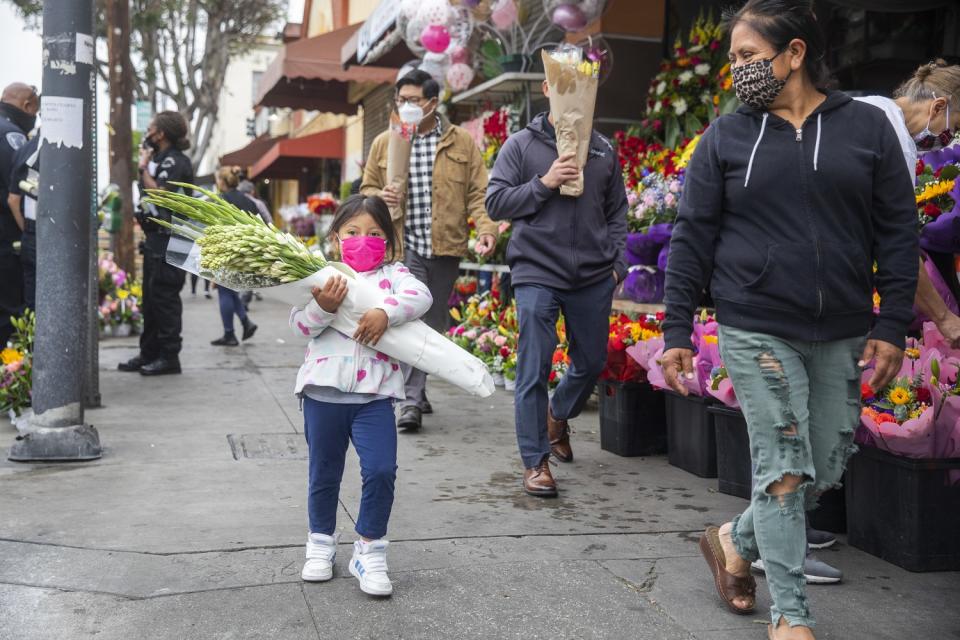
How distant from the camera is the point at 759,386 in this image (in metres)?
2.97

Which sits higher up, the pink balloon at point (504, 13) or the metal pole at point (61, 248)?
the pink balloon at point (504, 13)

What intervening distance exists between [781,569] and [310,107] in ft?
50.7

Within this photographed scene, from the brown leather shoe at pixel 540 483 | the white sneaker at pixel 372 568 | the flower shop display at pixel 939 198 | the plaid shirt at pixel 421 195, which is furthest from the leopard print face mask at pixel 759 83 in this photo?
the plaid shirt at pixel 421 195

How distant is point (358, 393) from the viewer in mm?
3449

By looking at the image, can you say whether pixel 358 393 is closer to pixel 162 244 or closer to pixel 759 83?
pixel 759 83

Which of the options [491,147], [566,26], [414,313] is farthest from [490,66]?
[414,313]

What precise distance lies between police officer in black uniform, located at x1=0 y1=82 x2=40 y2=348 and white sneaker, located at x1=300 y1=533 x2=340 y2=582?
452 cm

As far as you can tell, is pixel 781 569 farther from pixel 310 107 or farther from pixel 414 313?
pixel 310 107

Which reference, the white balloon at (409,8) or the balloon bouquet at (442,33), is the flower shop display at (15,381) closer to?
the balloon bouquet at (442,33)

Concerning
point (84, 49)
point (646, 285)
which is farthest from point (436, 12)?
point (84, 49)

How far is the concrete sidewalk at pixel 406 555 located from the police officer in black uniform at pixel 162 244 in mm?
2168

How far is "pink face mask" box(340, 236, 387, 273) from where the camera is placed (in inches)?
140

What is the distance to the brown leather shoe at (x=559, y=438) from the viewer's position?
5.33 metres

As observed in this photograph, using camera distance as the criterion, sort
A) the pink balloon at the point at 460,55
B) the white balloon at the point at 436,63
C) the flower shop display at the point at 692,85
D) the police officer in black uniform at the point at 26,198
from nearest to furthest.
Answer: the police officer in black uniform at the point at 26,198 < the flower shop display at the point at 692,85 < the pink balloon at the point at 460,55 < the white balloon at the point at 436,63
